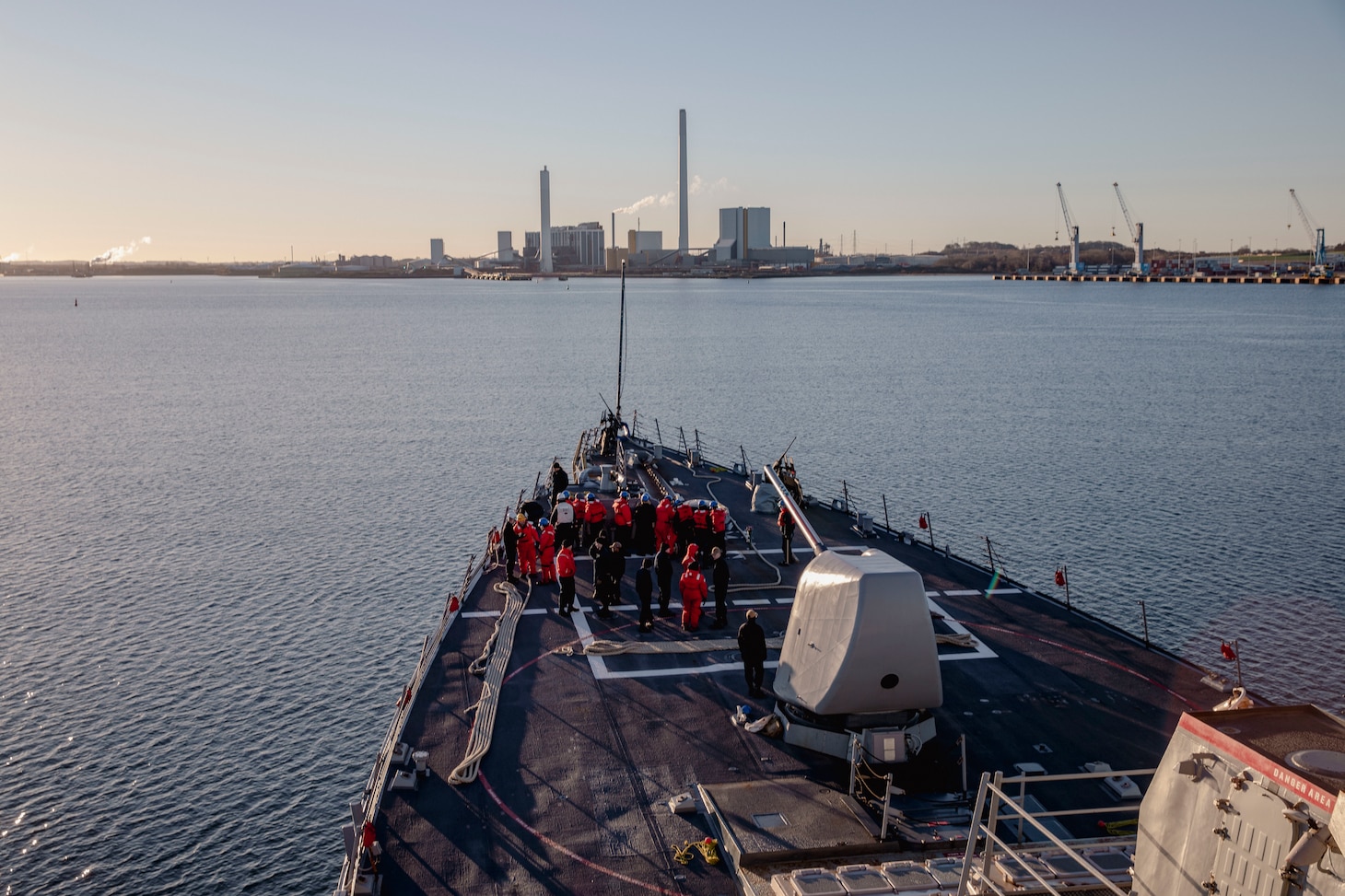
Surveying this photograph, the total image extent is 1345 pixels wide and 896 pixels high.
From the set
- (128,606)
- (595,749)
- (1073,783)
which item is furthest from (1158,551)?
(128,606)

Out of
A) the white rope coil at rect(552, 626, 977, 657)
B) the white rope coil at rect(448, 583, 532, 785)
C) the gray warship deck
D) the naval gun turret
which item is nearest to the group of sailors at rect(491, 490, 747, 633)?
the gray warship deck

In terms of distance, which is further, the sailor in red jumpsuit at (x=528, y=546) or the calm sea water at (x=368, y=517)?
the sailor in red jumpsuit at (x=528, y=546)

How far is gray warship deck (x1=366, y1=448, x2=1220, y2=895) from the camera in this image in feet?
40.3

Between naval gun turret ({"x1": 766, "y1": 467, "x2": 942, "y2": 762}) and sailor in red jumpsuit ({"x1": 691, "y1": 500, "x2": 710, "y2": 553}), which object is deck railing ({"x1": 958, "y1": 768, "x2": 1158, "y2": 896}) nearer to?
naval gun turret ({"x1": 766, "y1": 467, "x2": 942, "y2": 762})

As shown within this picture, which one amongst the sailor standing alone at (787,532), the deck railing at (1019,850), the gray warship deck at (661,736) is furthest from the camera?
the sailor standing alone at (787,532)

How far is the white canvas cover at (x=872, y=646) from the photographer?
14.2 metres

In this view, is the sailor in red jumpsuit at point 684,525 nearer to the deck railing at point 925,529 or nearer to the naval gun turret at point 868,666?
the deck railing at point 925,529

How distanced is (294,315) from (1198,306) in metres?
161

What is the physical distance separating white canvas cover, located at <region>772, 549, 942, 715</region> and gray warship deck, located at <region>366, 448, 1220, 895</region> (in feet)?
3.13

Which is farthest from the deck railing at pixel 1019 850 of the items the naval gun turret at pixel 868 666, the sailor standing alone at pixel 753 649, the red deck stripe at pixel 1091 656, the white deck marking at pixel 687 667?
the white deck marking at pixel 687 667

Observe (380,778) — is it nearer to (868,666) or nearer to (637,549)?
(868,666)

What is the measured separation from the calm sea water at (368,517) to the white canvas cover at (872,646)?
978 centimetres

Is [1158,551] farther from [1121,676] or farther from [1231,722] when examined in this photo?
[1231,722]

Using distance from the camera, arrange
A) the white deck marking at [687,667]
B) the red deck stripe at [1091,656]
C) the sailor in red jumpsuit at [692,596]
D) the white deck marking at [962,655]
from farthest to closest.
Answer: the sailor in red jumpsuit at [692,596], the white deck marking at [962,655], the white deck marking at [687,667], the red deck stripe at [1091,656]
